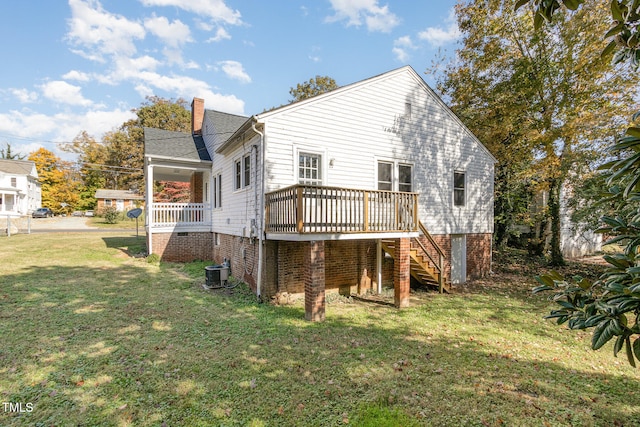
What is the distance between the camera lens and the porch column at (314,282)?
7.44 meters

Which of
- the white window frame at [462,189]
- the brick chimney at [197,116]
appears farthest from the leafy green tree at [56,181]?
the white window frame at [462,189]

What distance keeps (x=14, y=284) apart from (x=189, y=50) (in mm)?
10294

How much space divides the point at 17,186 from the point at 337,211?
52726mm

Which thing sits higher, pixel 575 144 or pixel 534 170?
pixel 575 144

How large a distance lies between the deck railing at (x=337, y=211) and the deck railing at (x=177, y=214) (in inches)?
294

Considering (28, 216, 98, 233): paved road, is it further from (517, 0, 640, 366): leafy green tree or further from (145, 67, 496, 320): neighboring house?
(517, 0, 640, 366): leafy green tree

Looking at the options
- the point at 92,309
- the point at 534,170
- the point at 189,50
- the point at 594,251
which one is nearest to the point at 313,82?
the point at 189,50

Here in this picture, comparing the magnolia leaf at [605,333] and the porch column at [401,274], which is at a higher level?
the magnolia leaf at [605,333]

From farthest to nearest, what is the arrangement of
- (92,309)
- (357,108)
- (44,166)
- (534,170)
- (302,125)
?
(44,166), (534,170), (357,108), (302,125), (92,309)

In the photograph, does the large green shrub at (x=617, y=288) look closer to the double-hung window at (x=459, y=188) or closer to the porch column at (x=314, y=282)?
the porch column at (x=314, y=282)

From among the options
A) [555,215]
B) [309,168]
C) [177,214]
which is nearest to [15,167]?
[177,214]

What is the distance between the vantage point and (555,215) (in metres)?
14.4

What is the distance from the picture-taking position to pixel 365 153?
400 inches

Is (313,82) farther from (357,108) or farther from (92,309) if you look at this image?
(92,309)
